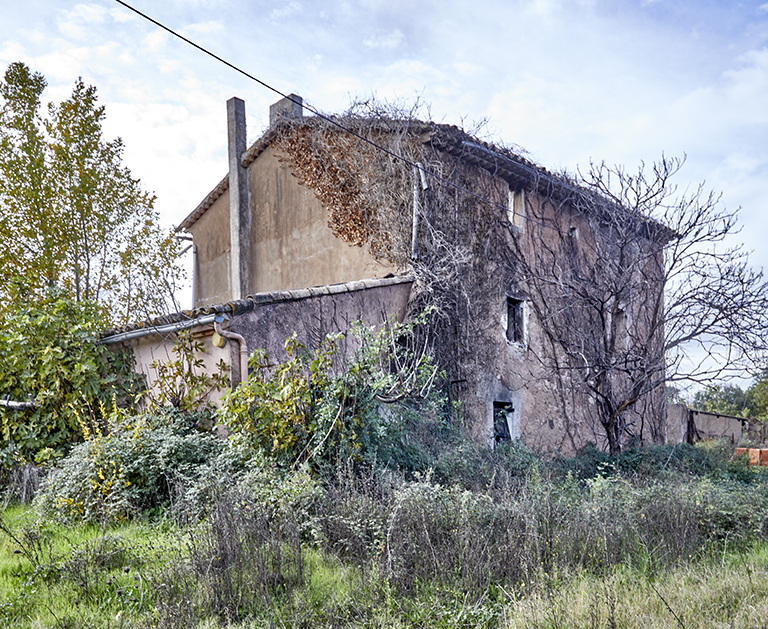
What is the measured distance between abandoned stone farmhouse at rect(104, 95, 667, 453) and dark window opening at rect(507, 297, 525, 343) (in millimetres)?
51

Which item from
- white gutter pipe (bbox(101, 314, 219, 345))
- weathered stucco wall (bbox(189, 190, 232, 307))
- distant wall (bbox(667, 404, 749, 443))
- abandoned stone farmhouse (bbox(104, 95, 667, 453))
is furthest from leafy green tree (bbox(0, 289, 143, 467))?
distant wall (bbox(667, 404, 749, 443))

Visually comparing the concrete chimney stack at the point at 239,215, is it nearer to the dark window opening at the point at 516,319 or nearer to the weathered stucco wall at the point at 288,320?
the weathered stucco wall at the point at 288,320

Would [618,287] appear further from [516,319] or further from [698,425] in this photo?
[698,425]

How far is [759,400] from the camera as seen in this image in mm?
37312

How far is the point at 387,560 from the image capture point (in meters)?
4.81

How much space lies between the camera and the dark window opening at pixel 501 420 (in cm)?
1165

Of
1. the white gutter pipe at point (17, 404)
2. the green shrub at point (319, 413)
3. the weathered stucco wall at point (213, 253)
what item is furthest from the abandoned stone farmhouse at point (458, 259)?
the green shrub at point (319, 413)

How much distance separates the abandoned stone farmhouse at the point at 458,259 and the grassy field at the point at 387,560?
369 cm

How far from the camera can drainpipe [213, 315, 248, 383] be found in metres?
8.00

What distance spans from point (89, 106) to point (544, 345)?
45.8 ft

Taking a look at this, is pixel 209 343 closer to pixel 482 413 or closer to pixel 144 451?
pixel 144 451

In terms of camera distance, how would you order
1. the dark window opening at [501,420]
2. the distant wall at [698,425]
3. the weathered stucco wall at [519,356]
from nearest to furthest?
the weathered stucco wall at [519,356], the dark window opening at [501,420], the distant wall at [698,425]

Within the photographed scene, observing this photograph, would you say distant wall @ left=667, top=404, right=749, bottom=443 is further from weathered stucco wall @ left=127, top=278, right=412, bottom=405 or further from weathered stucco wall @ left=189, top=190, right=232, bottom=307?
weathered stucco wall @ left=189, top=190, right=232, bottom=307

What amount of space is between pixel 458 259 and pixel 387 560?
699 cm
